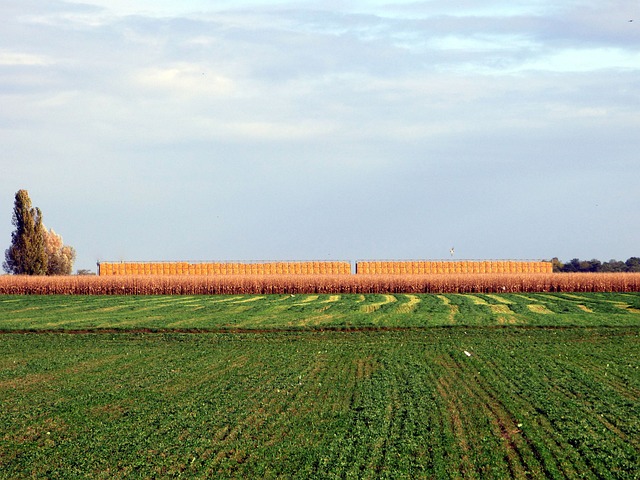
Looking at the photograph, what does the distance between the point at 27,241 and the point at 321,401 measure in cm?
7165

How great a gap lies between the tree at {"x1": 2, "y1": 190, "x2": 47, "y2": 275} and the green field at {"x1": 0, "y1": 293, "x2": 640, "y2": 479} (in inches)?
1855

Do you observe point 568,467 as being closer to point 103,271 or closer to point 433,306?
point 433,306

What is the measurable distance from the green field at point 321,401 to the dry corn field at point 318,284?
82.4 feet

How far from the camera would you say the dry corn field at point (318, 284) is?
62.8m

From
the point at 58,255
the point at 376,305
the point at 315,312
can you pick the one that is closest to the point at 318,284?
the point at 376,305

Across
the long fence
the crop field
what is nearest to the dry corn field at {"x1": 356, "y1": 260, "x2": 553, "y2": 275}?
the long fence

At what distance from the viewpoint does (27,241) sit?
82.4 metres

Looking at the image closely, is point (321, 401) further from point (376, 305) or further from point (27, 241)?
point (27, 241)

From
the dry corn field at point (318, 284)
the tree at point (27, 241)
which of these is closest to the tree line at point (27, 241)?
the tree at point (27, 241)

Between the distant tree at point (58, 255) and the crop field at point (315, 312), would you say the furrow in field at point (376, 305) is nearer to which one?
the crop field at point (315, 312)

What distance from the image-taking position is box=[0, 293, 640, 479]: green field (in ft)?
41.7

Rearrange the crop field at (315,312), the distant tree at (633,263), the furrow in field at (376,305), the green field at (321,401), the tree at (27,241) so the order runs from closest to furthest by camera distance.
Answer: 1. the green field at (321,401)
2. the crop field at (315,312)
3. the furrow in field at (376,305)
4. the tree at (27,241)
5. the distant tree at (633,263)

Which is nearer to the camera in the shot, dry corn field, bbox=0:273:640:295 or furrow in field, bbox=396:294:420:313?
furrow in field, bbox=396:294:420:313

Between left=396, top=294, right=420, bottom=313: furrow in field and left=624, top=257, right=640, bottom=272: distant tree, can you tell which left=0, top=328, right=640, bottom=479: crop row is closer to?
left=396, top=294, right=420, bottom=313: furrow in field
